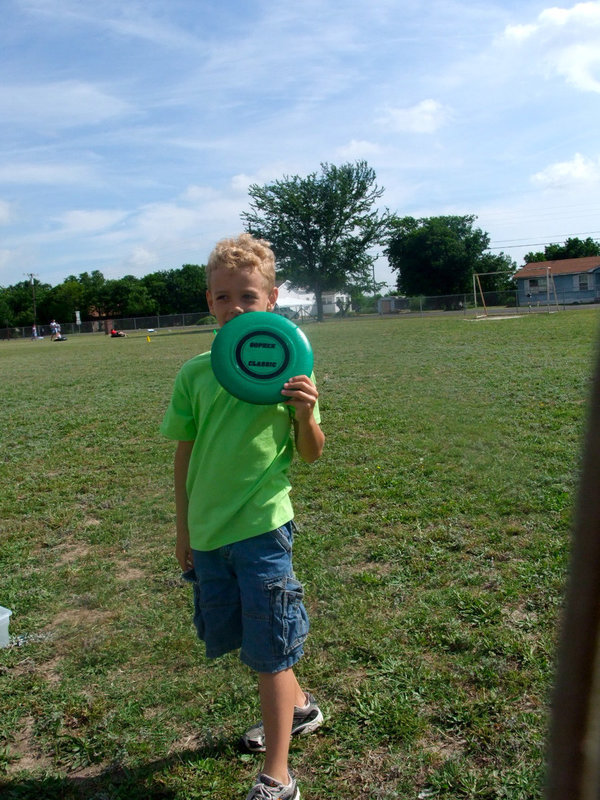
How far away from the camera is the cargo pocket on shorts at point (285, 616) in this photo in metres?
1.99

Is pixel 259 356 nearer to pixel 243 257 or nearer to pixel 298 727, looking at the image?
pixel 243 257

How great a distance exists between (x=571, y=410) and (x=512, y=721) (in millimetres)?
5200

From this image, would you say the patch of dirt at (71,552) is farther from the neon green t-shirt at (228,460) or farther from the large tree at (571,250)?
the large tree at (571,250)

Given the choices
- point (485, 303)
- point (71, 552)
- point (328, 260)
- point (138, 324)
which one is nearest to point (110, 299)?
point (138, 324)

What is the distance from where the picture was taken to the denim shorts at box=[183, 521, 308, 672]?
1988 mm

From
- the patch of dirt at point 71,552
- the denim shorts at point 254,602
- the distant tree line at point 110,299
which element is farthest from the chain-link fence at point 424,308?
the denim shorts at point 254,602

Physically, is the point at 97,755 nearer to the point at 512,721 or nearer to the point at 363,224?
the point at 512,721

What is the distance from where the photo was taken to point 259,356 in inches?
81.2

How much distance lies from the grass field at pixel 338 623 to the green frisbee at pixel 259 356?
1.23 meters

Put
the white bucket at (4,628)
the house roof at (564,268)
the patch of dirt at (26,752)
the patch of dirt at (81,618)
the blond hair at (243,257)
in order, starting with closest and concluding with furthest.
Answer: the blond hair at (243,257) → the patch of dirt at (26,752) → the white bucket at (4,628) → the patch of dirt at (81,618) → the house roof at (564,268)

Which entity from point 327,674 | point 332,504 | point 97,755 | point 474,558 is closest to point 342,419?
point 332,504

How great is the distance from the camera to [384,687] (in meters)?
2.50

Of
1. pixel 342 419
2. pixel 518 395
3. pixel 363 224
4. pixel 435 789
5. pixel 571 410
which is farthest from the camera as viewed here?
pixel 363 224

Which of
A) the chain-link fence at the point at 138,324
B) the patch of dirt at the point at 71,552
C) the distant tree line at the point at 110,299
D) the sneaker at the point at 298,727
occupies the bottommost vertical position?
the sneaker at the point at 298,727
